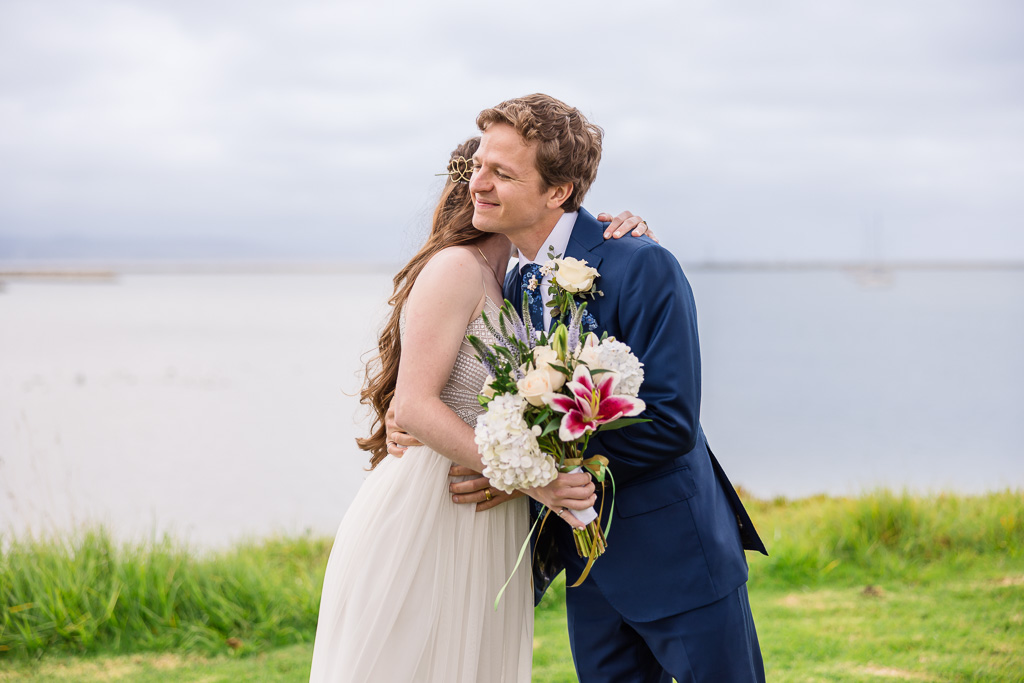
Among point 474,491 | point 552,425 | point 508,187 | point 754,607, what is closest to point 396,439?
point 474,491

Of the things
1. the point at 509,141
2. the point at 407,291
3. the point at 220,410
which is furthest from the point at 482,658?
the point at 220,410

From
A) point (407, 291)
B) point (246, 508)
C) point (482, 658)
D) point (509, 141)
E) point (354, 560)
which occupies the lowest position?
point (246, 508)

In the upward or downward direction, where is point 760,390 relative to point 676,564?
downward

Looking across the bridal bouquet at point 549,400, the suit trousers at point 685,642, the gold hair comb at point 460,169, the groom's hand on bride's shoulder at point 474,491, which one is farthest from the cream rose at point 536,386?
the gold hair comb at point 460,169

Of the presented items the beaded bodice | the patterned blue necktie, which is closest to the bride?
the beaded bodice

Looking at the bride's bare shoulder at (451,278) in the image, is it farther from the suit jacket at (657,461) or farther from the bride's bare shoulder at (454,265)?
the suit jacket at (657,461)

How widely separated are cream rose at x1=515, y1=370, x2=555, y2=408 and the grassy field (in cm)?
270

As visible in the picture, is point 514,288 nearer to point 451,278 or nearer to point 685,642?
point 451,278

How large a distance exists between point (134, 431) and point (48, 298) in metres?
45.9

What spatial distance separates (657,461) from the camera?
235 cm

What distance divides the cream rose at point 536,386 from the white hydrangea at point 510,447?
49 millimetres

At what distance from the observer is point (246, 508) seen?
990cm

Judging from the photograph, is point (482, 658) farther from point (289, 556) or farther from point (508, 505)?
point (289, 556)

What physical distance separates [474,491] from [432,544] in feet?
0.71
